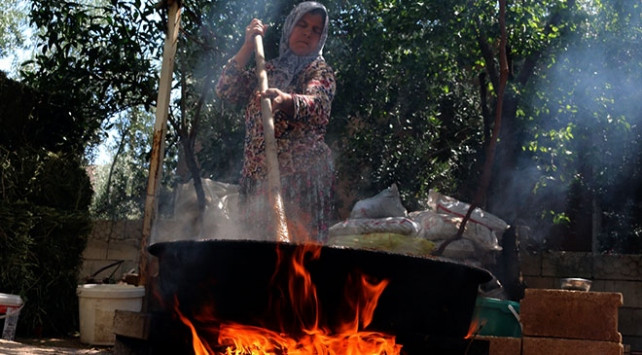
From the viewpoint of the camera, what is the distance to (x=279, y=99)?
11.5ft

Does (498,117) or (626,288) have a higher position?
(498,117)

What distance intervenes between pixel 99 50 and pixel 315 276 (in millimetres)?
5680

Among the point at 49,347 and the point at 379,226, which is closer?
the point at 49,347

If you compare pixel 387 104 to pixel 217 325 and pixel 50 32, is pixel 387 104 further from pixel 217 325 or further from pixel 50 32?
pixel 217 325

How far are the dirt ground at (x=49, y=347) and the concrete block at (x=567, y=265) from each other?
13.1 ft

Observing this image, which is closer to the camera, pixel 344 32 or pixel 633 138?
pixel 344 32

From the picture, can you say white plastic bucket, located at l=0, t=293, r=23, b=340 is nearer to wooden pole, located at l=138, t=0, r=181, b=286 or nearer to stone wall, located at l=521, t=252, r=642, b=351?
wooden pole, located at l=138, t=0, r=181, b=286

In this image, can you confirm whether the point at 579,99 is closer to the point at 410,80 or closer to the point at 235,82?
the point at 410,80

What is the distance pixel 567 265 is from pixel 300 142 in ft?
14.7

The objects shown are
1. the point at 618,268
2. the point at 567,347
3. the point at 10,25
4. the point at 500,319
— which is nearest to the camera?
the point at 567,347

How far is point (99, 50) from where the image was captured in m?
7.73

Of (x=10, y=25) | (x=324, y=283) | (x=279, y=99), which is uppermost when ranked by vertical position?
(x=10, y=25)

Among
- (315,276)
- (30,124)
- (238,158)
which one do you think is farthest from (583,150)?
(315,276)

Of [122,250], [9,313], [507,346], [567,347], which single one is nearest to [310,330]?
[507,346]
